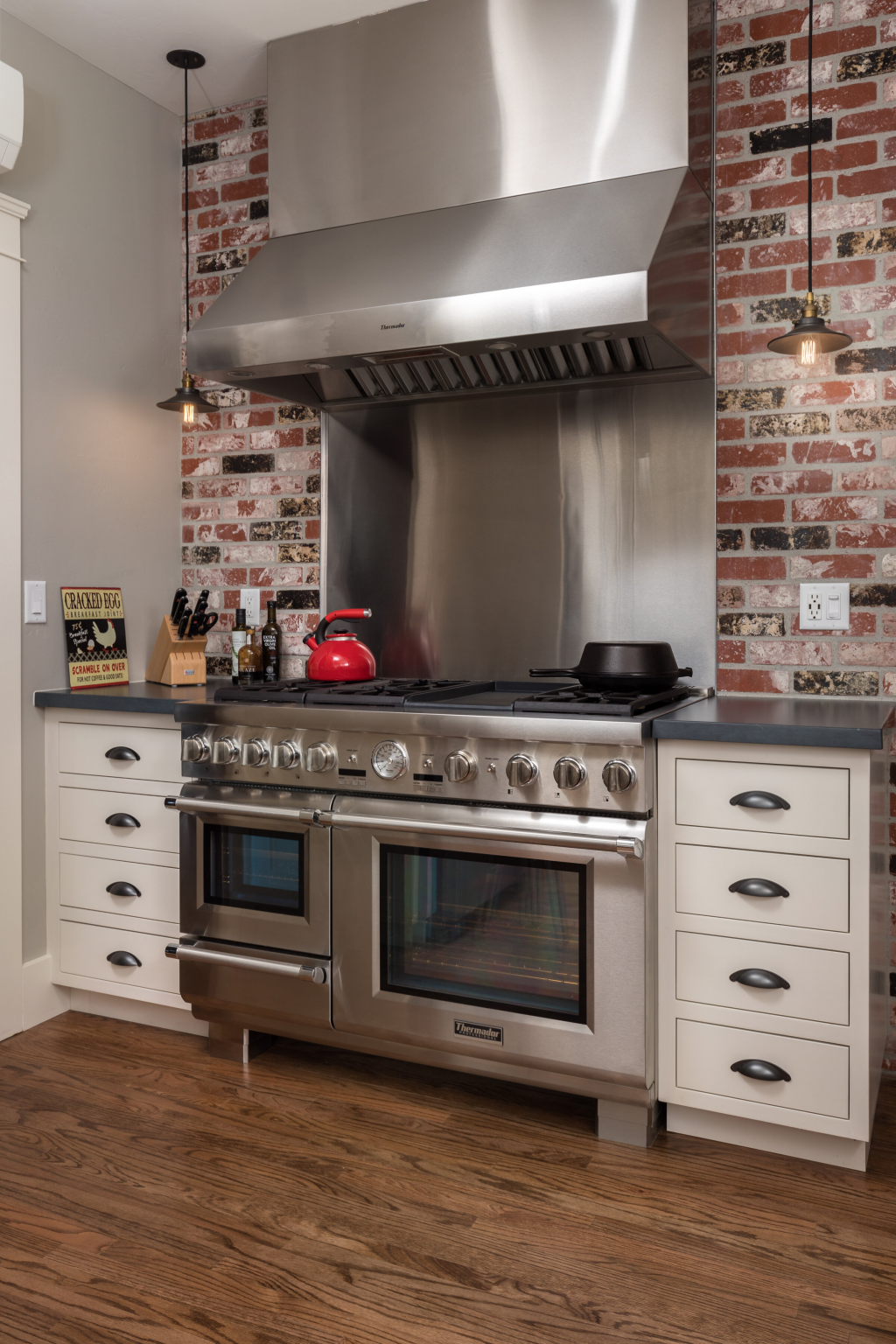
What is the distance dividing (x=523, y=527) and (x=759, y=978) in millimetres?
1390

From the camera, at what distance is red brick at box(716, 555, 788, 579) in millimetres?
2432

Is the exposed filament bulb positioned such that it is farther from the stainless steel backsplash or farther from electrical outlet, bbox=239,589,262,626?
electrical outlet, bbox=239,589,262,626

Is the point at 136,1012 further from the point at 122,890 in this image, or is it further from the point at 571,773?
the point at 571,773

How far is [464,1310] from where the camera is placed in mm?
1523

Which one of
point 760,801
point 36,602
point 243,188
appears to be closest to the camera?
point 760,801

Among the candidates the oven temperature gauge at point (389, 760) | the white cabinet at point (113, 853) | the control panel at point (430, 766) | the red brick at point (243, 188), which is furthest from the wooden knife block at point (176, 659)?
the red brick at point (243, 188)

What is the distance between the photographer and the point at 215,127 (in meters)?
3.21

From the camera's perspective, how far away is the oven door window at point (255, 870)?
7.50 feet

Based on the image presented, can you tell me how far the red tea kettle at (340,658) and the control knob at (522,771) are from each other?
2.46 ft

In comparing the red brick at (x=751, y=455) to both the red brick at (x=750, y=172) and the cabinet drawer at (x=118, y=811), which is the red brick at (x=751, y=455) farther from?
the cabinet drawer at (x=118, y=811)

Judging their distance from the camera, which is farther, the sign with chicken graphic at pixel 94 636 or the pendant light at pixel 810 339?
the sign with chicken graphic at pixel 94 636

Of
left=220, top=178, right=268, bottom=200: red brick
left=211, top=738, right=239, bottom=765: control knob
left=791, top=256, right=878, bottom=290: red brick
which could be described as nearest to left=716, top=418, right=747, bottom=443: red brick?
left=791, top=256, right=878, bottom=290: red brick

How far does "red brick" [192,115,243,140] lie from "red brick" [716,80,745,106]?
159 centimetres

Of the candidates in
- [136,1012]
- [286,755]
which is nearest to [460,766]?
[286,755]
